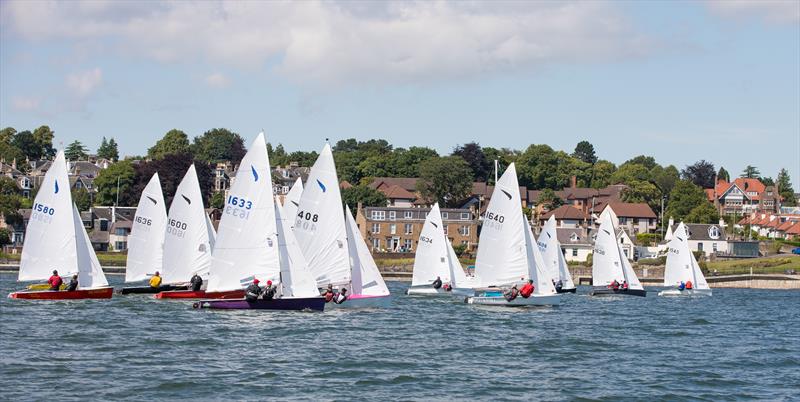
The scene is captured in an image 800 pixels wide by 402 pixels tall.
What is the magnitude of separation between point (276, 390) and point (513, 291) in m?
25.5

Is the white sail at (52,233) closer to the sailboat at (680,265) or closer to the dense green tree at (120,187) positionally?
the sailboat at (680,265)

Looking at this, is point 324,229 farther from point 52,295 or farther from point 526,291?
point 52,295

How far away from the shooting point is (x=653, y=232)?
154 m

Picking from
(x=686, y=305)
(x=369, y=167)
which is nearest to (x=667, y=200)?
(x=369, y=167)

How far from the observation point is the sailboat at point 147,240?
6078 cm

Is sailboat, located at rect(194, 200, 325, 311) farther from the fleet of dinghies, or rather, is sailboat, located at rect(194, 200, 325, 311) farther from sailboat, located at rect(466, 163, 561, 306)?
sailboat, located at rect(466, 163, 561, 306)

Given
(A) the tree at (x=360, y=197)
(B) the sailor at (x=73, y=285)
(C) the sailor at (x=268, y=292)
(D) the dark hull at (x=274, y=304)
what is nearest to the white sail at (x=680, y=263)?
(D) the dark hull at (x=274, y=304)

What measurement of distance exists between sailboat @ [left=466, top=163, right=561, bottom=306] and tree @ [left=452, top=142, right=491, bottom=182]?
117 m

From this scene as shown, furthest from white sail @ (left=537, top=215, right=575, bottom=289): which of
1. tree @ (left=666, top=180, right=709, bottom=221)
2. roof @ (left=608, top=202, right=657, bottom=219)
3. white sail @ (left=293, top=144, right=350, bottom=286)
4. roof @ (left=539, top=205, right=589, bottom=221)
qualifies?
tree @ (left=666, top=180, right=709, bottom=221)

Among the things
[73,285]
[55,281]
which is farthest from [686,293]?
[55,281]

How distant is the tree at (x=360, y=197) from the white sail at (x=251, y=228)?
318 ft

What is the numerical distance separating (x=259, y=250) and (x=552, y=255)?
115 feet

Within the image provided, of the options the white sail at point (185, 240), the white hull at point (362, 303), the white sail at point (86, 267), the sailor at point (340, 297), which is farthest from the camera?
the white sail at point (185, 240)

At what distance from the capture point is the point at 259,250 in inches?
1836
